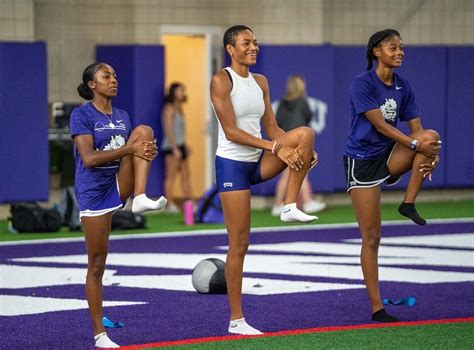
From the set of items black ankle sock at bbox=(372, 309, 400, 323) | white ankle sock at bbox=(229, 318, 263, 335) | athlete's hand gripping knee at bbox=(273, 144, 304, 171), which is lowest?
black ankle sock at bbox=(372, 309, 400, 323)

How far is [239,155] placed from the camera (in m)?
8.75

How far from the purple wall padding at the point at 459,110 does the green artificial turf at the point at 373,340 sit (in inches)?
504

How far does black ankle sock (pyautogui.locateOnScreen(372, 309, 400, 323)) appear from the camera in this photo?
9375 mm

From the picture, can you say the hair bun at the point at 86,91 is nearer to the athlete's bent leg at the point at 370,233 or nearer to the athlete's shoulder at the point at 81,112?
the athlete's shoulder at the point at 81,112

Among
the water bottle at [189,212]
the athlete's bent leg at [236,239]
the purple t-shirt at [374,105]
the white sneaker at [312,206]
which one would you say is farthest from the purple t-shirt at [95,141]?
the white sneaker at [312,206]

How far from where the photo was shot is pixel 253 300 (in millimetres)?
10797

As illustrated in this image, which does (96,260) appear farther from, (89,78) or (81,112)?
(89,78)

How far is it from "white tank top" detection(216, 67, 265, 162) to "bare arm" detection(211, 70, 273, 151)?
7cm

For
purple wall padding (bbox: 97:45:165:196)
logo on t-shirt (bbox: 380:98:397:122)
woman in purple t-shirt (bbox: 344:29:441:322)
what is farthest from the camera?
purple wall padding (bbox: 97:45:165:196)

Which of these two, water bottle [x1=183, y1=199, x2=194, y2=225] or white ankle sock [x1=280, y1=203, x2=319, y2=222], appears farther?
water bottle [x1=183, y1=199, x2=194, y2=225]

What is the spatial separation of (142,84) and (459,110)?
19.6 feet

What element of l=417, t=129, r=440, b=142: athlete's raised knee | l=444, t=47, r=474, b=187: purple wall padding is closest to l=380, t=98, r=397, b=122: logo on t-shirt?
l=417, t=129, r=440, b=142: athlete's raised knee

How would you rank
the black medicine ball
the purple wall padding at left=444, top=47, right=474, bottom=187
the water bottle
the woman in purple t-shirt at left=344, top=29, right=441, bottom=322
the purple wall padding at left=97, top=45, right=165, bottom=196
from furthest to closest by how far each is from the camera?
the purple wall padding at left=444, top=47, right=474, bottom=187 < the purple wall padding at left=97, top=45, right=165, bottom=196 < the water bottle < the black medicine ball < the woman in purple t-shirt at left=344, top=29, right=441, bottom=322

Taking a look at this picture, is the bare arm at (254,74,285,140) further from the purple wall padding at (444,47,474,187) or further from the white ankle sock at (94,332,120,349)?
the purple wall padding at (444,47,474,187)
